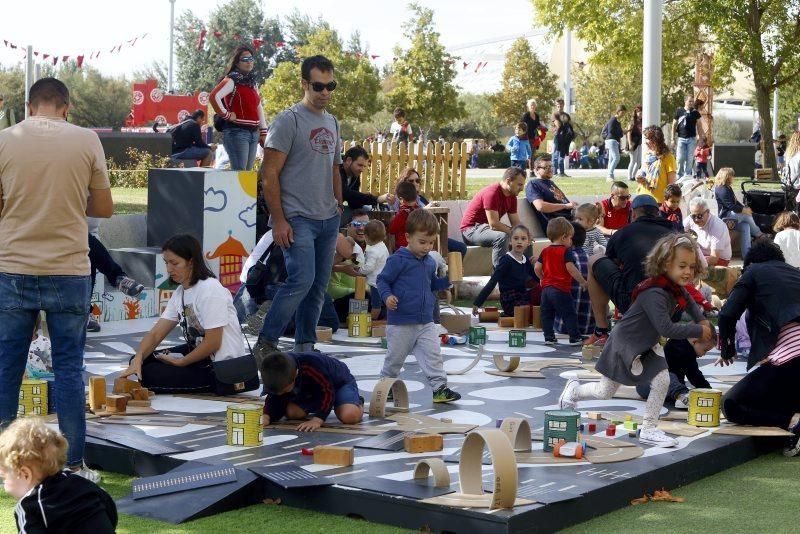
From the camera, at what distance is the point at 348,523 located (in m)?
5.82

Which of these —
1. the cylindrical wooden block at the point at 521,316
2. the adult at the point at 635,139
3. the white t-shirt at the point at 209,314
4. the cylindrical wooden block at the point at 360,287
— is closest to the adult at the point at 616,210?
the cylindrical wooden block at the point at 521,316

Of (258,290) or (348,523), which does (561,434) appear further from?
→ (258,290)

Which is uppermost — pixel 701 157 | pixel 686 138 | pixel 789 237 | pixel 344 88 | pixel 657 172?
pixel 344 88

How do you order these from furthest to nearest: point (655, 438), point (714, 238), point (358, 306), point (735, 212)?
point (735, 212)
point (714, 238)
point (358, 306)
point (655, 438)

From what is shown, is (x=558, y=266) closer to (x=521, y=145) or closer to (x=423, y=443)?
(x=423, y=443)

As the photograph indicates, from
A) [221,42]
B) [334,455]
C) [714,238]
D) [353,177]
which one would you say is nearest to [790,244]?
[714,238]

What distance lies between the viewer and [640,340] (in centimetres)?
763

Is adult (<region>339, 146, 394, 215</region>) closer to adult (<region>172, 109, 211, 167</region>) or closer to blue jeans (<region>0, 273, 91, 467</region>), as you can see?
adult (<region>172, 109, 211, 167</region>)

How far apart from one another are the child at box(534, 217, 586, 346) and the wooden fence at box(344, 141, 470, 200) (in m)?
8.64

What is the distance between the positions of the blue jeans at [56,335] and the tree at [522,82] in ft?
193

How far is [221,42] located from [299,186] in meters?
72.8

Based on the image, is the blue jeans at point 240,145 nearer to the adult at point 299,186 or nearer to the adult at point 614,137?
the adult at point 299,186

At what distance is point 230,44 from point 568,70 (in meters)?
32.7

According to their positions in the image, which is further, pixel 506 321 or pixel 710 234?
pixel 710 234
